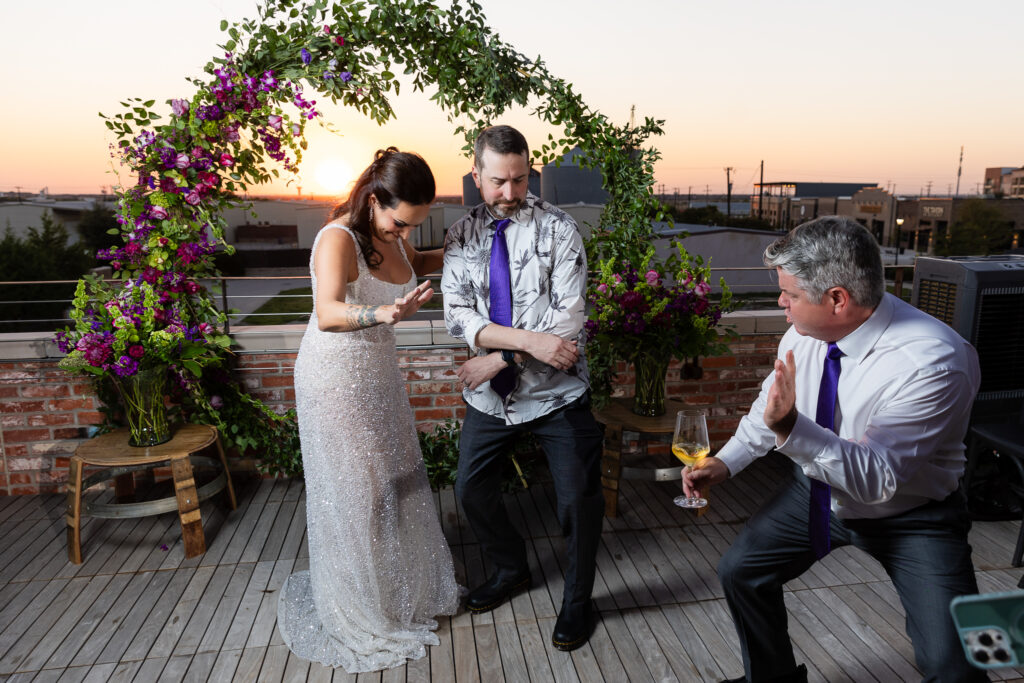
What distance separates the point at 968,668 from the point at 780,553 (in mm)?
478

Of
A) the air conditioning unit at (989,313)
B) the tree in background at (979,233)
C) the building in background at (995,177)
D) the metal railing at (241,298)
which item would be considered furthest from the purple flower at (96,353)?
the building in background at (995,177)

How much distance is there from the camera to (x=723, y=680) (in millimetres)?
2104

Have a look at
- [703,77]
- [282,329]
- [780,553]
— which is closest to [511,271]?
[780,553]

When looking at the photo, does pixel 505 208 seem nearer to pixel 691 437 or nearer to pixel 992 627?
pixel 691 437

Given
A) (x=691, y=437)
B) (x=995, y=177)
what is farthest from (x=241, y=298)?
(x=995, y=177)

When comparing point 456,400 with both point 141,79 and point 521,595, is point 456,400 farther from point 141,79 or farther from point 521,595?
point 141,79

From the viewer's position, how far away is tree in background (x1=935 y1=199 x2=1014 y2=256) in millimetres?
52312

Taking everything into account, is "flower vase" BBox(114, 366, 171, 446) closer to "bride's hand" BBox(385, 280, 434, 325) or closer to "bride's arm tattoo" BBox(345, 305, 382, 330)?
"bride's arm tattoo" BBox(345, 305, 382, 330)

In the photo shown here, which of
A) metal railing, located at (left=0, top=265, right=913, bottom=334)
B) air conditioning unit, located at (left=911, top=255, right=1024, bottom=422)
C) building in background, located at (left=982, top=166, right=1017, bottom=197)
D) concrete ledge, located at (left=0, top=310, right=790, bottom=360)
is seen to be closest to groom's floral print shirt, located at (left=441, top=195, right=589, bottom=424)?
metal railing, located at (left=0, top=265, right=913, bottom=334)

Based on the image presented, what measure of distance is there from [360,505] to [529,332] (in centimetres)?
90

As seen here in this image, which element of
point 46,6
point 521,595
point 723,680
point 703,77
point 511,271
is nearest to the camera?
point 723,680

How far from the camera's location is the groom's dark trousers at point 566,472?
7.40ft

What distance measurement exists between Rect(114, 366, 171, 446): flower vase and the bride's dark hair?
1448 mm

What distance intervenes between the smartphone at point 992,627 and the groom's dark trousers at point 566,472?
1.66m
